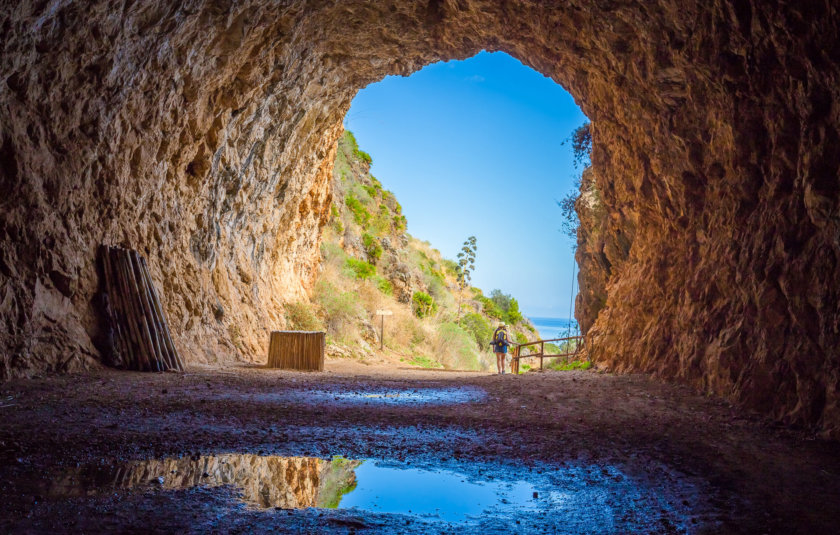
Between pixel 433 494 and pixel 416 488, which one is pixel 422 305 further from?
pixel 433 494

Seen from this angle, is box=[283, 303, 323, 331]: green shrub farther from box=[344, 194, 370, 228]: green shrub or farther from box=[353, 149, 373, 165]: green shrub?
box=[353, 149, 373, 165]: green shrub

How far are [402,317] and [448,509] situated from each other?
1064 inches

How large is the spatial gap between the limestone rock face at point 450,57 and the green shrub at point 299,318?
313 cm

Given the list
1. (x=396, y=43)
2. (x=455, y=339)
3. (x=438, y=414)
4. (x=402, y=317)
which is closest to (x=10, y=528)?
(x=438, y=414)

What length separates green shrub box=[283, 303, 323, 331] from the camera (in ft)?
72.8

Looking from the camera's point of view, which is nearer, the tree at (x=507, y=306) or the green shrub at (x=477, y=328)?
the green shrub at (x=477, y=328)

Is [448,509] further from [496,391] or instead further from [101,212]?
[101,212]

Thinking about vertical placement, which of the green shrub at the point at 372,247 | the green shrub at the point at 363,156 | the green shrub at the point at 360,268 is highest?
the green shrub at the point at 363,156

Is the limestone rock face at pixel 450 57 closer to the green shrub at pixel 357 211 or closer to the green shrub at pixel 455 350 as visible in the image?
the green shrub at pixel 455 350

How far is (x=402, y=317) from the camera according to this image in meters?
31.0

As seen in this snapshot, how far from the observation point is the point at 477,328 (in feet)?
154

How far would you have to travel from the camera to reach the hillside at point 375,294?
25.6m

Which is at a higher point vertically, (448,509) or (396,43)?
(396,43)

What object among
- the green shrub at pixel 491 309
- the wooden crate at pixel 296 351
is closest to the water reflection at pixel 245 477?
the wooden crate at pixel 296 351
